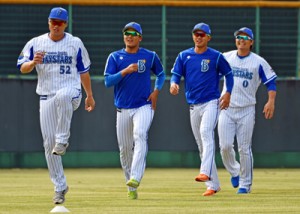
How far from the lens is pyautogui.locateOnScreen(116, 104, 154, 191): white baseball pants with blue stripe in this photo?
50.5 feet

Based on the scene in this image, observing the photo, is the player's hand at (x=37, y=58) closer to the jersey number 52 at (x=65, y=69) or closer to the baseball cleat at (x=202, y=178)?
the jersey number 52 at (x=65, y=69)

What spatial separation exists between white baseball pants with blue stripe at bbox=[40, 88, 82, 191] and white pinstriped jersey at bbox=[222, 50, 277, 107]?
3.91 m

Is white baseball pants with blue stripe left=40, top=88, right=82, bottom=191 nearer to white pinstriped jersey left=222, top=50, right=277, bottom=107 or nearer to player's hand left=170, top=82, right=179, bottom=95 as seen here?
player's hand left=170, top=82, right=179, bottom=95

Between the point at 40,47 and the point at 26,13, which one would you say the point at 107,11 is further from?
the point at 40,47

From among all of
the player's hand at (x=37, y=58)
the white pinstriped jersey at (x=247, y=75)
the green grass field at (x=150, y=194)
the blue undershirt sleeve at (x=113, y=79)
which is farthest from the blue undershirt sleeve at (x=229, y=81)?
the player's hand at (x=37, y=58)

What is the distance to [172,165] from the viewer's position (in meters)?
24.3

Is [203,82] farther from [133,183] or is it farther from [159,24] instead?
[159,24]

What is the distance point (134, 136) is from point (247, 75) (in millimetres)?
2782

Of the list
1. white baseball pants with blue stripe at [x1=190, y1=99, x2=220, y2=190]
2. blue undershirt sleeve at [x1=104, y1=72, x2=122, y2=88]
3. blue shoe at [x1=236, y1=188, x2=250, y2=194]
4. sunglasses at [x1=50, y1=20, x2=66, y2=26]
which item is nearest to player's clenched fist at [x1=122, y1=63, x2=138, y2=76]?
blue undershirt sleeve at [x1=104, y1=72, x2=122, y2=88]

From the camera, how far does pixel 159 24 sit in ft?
80.1

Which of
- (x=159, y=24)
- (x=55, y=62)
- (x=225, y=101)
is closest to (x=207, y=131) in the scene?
(x=225, y=101)

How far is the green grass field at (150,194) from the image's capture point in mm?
13758

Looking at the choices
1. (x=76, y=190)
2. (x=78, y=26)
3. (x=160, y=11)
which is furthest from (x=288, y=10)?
(x=76, y=190)

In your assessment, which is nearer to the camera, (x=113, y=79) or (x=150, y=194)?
(x=113, y=79)
